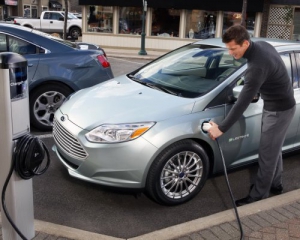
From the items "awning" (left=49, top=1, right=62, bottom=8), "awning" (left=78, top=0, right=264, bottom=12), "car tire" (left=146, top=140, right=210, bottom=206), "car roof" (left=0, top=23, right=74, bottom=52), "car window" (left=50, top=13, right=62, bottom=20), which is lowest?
"car tire" (left=146, top=140, right=210, bottom=206)

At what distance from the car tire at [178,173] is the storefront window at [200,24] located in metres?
16.3

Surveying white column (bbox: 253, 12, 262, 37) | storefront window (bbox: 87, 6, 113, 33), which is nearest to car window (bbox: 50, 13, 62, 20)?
storefront window (bbox: 87, 6, 113, 33)

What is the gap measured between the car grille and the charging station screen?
42.9 inches

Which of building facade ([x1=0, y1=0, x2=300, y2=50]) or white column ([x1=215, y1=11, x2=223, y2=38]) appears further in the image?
white column ([x1=215, y1=11, x2=223, y2=38])

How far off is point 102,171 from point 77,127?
0.49 meters

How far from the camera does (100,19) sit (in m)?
20.1

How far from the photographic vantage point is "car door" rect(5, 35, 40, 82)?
18.0ft

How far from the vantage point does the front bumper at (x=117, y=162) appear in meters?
3.39

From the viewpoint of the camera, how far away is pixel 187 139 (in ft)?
11.8

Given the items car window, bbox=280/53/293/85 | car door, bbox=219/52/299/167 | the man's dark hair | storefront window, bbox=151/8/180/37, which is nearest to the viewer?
the man's dark hair

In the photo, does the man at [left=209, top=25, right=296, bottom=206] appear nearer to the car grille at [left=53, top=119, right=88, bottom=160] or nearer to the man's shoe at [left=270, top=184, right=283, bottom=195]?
the man's shoe at [left=270, top=184, right=283, bottom=195]

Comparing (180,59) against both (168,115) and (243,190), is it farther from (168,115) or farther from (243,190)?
(243,190)

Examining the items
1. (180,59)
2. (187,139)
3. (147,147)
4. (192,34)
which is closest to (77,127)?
(147,147)

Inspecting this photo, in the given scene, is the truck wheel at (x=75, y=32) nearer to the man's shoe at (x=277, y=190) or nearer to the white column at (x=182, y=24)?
the white column at (x=182, y=24)
